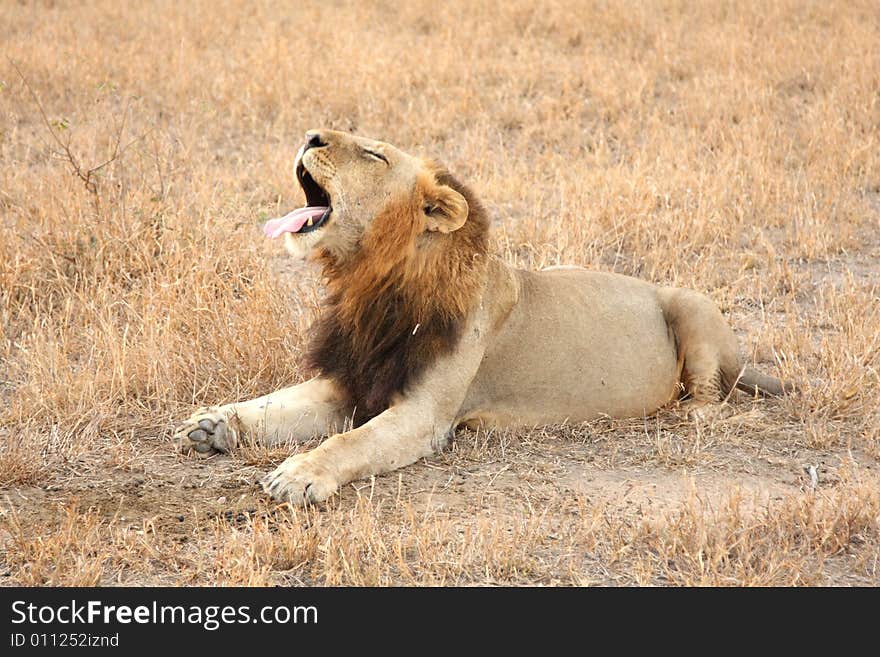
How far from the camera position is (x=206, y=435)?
461 centimetres

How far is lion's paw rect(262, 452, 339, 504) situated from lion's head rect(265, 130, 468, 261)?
790 mm

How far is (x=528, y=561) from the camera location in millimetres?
3660

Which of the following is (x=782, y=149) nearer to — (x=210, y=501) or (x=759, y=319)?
(x=759, y=319)

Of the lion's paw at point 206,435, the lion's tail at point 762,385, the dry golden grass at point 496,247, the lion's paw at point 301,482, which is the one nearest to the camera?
the dry golden grass at point 496,247

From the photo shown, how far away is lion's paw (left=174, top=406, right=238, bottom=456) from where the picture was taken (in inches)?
181

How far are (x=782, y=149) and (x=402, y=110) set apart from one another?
2901 mm

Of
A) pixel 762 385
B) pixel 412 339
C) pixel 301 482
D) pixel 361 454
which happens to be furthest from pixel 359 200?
pixel 762 385

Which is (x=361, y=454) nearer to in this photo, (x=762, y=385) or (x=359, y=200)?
(x=359, y=200)

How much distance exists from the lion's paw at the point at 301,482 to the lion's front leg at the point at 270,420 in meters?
0.52

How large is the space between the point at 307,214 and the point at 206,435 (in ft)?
3.04

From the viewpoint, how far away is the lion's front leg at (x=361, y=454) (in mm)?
4078

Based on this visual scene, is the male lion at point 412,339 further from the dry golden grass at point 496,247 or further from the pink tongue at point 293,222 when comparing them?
the dry golden grass at point 496,247

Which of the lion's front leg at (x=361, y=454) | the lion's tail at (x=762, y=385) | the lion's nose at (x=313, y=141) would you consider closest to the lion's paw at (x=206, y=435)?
the lion's front leg at (x=361, y=454)
